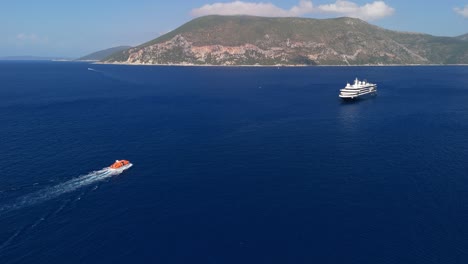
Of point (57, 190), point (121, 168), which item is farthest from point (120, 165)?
point (57, 190)

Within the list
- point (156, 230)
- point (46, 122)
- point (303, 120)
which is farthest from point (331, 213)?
point (46, 122)

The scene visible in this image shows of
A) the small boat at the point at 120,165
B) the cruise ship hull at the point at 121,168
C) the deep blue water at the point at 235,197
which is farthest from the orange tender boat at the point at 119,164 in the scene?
the deep blue water at the point at 235,197

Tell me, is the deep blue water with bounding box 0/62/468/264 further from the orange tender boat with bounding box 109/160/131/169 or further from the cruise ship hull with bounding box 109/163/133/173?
the orange tender boat with bounding box 109/160/131/169

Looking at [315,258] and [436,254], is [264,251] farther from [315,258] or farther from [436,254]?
[436,254]

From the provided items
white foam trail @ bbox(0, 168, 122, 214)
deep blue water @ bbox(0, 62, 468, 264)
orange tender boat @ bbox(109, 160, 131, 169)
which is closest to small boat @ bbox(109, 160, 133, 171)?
orange tender boat @ bbox(109, 160, 131, 169)

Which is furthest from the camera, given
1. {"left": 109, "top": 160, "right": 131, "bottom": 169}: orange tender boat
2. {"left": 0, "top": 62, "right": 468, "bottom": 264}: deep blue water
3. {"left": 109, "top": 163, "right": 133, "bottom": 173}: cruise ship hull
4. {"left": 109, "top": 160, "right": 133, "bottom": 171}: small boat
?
{"left": 109, "top": 160, "right": 131, "bottom": 169}: orange tender boat

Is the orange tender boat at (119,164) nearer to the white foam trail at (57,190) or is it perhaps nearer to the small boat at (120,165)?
the small boat at (120,165)
